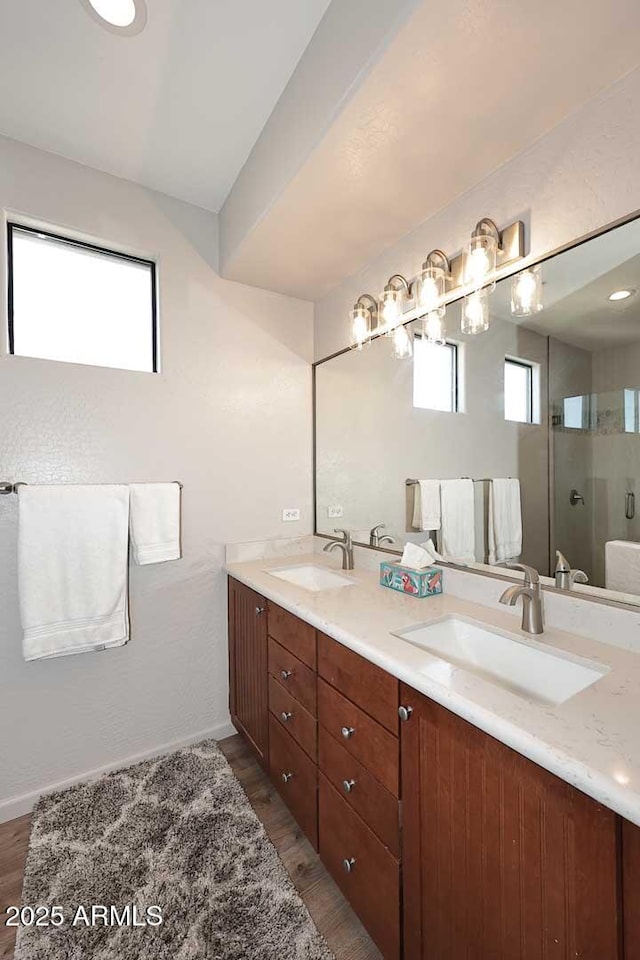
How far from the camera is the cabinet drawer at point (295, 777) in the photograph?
4.54ft

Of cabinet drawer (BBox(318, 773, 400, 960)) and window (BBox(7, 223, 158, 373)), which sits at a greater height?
window (BBox(7, 223, 158, 373))

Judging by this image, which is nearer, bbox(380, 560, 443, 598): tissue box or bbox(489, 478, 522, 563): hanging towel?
bbox(489, 478, 522, 563): hanging towel

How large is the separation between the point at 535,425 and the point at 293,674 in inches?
47.4

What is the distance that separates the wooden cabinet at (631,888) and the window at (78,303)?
2157mm

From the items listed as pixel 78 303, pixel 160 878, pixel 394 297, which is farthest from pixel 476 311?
pixel 160 878

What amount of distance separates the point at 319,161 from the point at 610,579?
5.08ft

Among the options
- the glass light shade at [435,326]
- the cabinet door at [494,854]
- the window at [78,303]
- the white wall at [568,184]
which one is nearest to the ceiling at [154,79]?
the window at [78,303]

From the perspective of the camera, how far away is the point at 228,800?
1.68m

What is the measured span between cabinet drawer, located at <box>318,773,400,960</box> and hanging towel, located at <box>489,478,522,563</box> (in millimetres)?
Result: 906

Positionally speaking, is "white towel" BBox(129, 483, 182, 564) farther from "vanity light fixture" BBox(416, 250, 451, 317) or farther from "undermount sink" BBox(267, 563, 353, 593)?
"vanity light fixture" BBox(416, 250, 451, 317)

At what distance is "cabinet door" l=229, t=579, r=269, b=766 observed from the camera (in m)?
1.77

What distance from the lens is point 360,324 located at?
194cm

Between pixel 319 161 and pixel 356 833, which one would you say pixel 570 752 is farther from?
pixel 319 161

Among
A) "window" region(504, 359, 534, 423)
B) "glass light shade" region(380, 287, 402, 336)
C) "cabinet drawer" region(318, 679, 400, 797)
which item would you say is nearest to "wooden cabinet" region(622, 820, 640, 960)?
"cabinet drawer" region(318, 679, 400, 797)
